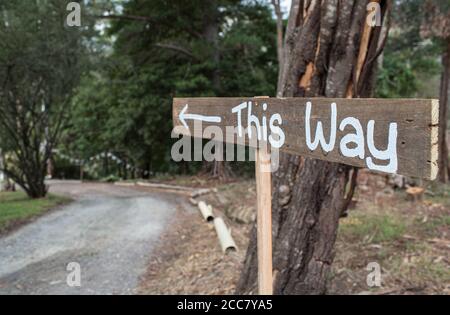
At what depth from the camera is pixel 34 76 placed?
9.04 metres

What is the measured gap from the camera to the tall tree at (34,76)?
7.12 metres

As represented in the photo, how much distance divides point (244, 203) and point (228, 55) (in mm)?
6293

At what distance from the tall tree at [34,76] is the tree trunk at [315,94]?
360cm

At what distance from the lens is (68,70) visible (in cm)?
1036

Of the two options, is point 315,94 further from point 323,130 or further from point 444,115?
point 444,115

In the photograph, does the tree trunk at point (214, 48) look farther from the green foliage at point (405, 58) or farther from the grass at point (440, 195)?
the grass at point (440, 195)

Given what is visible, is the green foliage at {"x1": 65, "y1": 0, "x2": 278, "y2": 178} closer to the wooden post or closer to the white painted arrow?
the white painted arrow

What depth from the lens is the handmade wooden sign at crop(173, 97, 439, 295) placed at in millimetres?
1408

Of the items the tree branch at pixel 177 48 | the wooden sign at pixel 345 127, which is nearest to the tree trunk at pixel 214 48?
the tree branch at pixel 177 48

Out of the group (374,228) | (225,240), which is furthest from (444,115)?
(225,240)

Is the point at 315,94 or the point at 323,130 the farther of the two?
the point at 315,94

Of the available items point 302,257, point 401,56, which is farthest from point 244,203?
point 401,56

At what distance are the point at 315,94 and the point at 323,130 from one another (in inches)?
60.6

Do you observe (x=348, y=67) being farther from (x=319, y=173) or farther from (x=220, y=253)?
(x=220, y=253)
